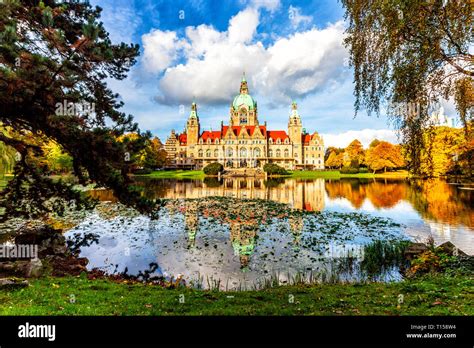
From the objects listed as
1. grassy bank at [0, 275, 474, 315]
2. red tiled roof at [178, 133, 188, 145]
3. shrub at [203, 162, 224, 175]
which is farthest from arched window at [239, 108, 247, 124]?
grassy bank at [0, 275, 474, 315]

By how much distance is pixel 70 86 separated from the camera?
188 inches

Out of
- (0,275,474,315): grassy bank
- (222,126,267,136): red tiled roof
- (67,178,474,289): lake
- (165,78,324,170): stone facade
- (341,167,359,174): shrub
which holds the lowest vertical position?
(67,178,474,289): lake

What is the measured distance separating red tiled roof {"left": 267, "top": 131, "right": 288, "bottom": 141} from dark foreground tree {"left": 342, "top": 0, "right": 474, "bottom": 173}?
7612 cm

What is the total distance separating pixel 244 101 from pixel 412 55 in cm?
8512

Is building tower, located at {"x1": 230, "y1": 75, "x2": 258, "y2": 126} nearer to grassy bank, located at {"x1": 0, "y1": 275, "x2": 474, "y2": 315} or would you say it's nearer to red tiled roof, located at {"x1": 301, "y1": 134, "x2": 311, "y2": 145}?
red tiled roof, located at {"x1": 301, "y1": 134, "x2": 311, "y2": 145}

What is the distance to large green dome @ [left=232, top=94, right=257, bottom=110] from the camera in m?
87.5

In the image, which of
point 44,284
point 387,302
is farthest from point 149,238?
point 387,302

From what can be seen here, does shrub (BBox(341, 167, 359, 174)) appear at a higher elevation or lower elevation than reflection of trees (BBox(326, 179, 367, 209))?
higher

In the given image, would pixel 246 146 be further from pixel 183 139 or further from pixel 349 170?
pixel 349 170

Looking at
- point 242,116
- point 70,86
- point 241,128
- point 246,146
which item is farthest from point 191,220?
point 242,116

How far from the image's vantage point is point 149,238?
10969mm

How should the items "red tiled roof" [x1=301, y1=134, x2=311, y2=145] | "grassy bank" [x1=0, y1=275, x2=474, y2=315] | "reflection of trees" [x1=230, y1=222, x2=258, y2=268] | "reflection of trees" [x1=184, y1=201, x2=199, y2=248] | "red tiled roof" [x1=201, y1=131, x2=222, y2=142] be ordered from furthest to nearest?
"red tiled roof" [x1=301, y1=134, x2=311, y2=145] → "red tiled roof" [x1=201, y1=131, x2=222, y2=142] → "reflection of trees" [x1=184, y1=201, x2=199, y2=248] → "reflection of trees" [x1=230, y1=222, x2=258, y2=268] → "grassy bank" [x1=0, y1=275, x2=474, y2=315]

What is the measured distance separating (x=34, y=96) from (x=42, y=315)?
3.39 meters
